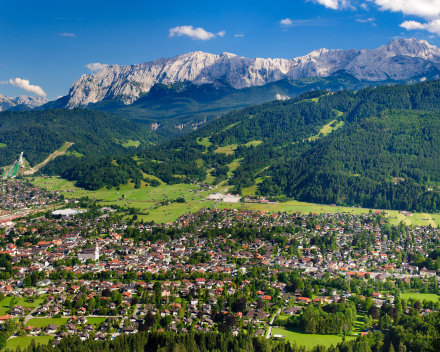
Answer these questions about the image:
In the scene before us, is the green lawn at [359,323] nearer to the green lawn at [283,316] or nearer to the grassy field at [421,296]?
the green lawn at [283,316]

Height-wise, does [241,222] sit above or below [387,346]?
above

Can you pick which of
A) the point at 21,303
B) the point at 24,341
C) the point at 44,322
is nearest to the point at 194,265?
the point at 44,322

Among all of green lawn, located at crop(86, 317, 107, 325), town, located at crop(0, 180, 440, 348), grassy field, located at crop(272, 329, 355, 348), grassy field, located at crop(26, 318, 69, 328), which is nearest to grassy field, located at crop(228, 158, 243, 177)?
town, located at crop(0, 180, 440, 348)

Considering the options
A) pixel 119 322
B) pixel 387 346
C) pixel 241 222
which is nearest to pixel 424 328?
pixel 387 346

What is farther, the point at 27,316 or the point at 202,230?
the point at 202,230

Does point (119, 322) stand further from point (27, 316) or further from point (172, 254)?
point (172, 254)

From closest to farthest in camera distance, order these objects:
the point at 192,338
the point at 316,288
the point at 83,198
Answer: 1. the point at 192,338
2. the point at 316,288
3. the point at 83,198

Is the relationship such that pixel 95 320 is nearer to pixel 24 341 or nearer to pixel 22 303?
pixel 24 341

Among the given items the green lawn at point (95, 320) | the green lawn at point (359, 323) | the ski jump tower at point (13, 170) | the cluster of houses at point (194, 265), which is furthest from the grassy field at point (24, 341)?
the ski jump tower at point (13, 170)
